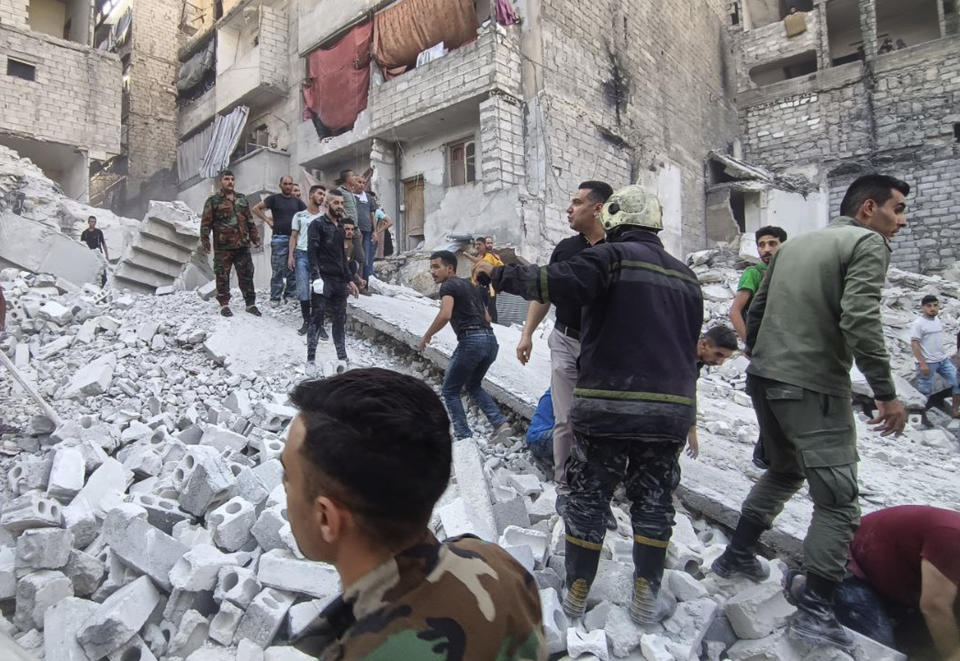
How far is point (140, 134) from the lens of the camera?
2108 centimetres

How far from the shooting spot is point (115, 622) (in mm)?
2365

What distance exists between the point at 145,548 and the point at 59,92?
1850 centimetres

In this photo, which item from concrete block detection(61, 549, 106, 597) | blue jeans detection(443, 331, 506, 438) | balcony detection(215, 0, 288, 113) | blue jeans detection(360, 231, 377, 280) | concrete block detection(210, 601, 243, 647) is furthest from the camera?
balcony detection(215, 0, 288, 113)

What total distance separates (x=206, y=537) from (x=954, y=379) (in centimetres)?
825

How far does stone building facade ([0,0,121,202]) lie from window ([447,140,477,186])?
436 inches

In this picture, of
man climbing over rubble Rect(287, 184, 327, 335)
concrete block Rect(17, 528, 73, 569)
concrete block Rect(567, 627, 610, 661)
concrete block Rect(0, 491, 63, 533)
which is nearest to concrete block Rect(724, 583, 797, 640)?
concrete block Rect(567, 627, 610, 661)

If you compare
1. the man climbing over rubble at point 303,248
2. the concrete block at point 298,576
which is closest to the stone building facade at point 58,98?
the man climbing over rubble at point 303,248

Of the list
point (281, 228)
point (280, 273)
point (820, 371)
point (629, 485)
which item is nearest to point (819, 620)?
point (629, 485)

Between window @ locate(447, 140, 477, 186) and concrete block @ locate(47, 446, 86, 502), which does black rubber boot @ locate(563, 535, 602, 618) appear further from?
window @ locate(447, 140, 477, 186)

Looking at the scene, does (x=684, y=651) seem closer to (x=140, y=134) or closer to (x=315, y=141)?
(x=315, y=141)

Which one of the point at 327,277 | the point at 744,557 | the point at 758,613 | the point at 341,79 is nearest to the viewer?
the point at 758,613

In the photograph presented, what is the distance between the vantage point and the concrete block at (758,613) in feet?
7.98

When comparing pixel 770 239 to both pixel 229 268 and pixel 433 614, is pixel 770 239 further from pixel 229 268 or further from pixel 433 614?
pixel 229 268

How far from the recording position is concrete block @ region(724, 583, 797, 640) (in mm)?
2432
